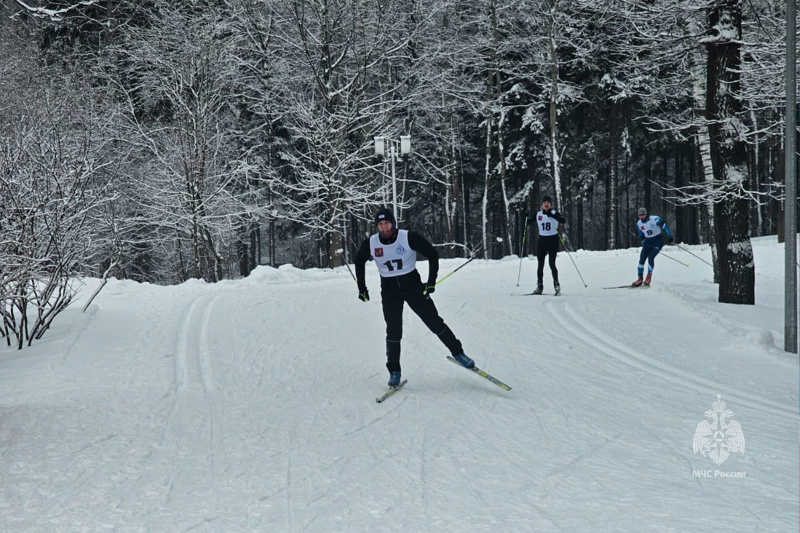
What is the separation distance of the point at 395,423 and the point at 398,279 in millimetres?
1605

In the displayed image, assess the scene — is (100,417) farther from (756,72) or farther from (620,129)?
(620,129)

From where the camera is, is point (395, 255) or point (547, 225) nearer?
point (395, 255)

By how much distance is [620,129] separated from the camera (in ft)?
104

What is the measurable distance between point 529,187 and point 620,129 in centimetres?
511

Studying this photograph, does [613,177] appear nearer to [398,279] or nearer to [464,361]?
[464,361]

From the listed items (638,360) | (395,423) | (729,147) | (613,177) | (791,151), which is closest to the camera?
(395,423)

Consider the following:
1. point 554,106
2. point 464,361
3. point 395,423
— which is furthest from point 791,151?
point 554,106

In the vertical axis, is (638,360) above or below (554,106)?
below

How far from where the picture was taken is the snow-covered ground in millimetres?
3959

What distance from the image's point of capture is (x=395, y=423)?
5824mm

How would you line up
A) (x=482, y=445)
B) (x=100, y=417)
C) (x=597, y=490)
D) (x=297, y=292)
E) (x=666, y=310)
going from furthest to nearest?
(x=297, y=292)
(x=666, y=310)
(x=100, y=417)
(x=482, y=445)
(x=597, y=490)

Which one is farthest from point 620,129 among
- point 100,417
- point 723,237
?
point 100,417

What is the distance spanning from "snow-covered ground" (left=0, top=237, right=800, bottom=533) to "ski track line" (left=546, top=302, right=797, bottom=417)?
0.15ft

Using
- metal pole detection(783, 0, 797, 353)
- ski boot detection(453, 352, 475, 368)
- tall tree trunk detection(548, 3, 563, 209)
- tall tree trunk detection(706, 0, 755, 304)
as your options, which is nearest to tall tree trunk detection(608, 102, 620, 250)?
tall tree trunk detection(548, 3, 563, 209)
